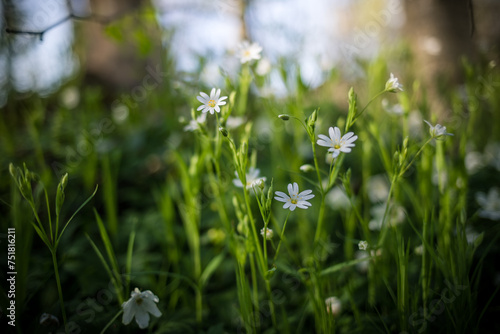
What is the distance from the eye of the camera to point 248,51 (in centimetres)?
96

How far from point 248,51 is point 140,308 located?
803 millimetres

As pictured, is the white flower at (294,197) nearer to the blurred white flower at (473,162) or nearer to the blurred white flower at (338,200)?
the blurred white flower at (338,200)

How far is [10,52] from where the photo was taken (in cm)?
283

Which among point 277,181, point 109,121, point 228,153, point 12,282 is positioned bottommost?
point 109,121

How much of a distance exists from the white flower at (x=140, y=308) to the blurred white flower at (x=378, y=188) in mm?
1136

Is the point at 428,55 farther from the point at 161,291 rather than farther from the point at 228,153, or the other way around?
the point at 161,291

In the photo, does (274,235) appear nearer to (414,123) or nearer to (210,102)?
(210,102)

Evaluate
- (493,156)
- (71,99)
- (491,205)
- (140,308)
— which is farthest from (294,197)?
(71,99)

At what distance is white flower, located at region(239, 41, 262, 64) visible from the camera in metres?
0.91

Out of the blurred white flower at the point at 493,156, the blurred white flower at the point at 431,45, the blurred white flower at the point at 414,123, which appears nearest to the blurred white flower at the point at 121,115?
the blurred white flower at the point at 414,123

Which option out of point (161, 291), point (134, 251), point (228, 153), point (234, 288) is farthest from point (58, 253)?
point (228, 153)

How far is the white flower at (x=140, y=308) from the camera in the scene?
735mm

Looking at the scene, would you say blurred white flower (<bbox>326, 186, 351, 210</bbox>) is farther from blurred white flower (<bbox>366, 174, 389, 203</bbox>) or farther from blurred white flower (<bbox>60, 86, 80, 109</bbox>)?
blurred white flower (<bbox>60, 86, 80, 109</bbox>)

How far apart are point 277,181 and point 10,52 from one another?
293 cm
